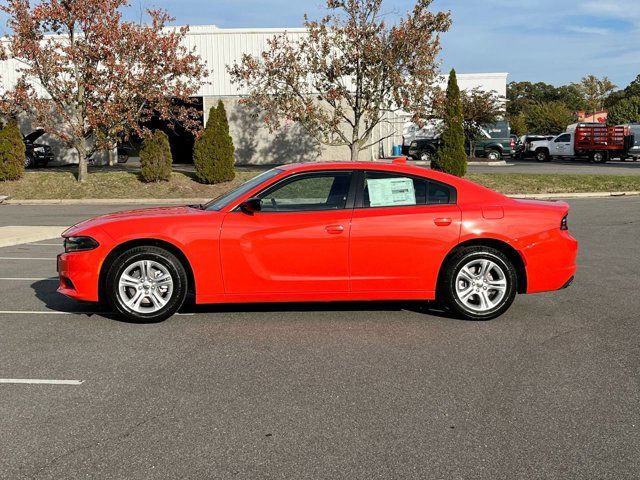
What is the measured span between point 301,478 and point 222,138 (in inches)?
907

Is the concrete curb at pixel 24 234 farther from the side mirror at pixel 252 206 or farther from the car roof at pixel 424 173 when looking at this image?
the car roof at pixel 424 173

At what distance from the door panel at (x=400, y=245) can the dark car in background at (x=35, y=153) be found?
28.6m

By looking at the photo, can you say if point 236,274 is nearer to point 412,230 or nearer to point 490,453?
point 412,230

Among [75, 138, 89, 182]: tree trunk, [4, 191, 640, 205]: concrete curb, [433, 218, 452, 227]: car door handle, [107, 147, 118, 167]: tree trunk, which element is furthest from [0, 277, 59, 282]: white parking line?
[107, 147, 118, 167]: tree trunk

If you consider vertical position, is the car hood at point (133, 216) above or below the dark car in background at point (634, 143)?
below

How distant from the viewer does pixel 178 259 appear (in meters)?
6.75

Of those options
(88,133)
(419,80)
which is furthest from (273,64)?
(88,133)

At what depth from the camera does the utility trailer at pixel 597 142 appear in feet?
143

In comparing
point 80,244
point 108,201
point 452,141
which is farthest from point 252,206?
point 452,141

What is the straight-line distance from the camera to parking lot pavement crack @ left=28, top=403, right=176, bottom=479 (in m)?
3.67

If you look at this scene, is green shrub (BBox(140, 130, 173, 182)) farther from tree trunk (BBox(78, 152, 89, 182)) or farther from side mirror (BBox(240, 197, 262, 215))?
side mirror (BBox(240, 197, 262, 215))

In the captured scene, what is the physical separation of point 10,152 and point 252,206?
2211 cm

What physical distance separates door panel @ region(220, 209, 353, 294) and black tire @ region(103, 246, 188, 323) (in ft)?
1.44

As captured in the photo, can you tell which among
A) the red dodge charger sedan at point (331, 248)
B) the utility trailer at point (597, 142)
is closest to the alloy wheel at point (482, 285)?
the red dodge charger sedan at point (331, 248)
